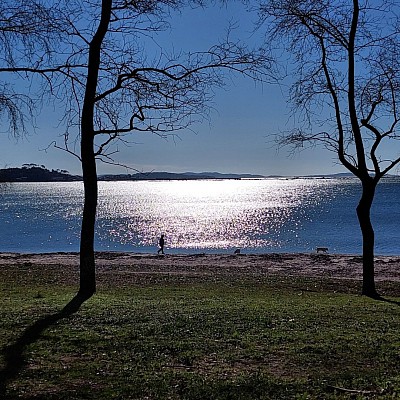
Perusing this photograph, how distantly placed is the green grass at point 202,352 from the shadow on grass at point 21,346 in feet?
0.13

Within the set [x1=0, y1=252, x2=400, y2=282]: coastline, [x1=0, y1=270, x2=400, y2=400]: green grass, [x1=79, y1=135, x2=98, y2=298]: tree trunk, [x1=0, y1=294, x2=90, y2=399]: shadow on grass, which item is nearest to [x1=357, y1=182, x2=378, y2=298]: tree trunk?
[x1=0, y1=270, x2=400, y2=400]: green grass

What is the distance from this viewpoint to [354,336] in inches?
284

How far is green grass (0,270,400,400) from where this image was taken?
5043mm

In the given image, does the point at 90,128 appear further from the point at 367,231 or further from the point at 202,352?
the point at 367,231

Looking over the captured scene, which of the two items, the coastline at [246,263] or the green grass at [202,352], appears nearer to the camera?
the green grass at [202,352]

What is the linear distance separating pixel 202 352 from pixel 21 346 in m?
2.18

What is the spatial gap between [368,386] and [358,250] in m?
46.5

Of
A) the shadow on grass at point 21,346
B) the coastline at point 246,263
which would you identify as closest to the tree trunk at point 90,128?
the shadow on grass at point 21,346

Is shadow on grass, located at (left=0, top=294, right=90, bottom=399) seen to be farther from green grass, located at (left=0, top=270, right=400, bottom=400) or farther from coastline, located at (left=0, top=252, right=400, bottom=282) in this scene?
coastline, located at (left=0, top=252, right=400, bottom=282)

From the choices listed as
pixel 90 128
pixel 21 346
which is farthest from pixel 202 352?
pixel 90 128

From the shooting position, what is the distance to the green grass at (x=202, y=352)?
504 centimetres

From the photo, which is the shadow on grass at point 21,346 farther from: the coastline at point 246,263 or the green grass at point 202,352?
the coastline at point 246,263

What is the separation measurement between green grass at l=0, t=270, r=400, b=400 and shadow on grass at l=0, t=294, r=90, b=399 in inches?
1.6

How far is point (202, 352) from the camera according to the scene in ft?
20.6
